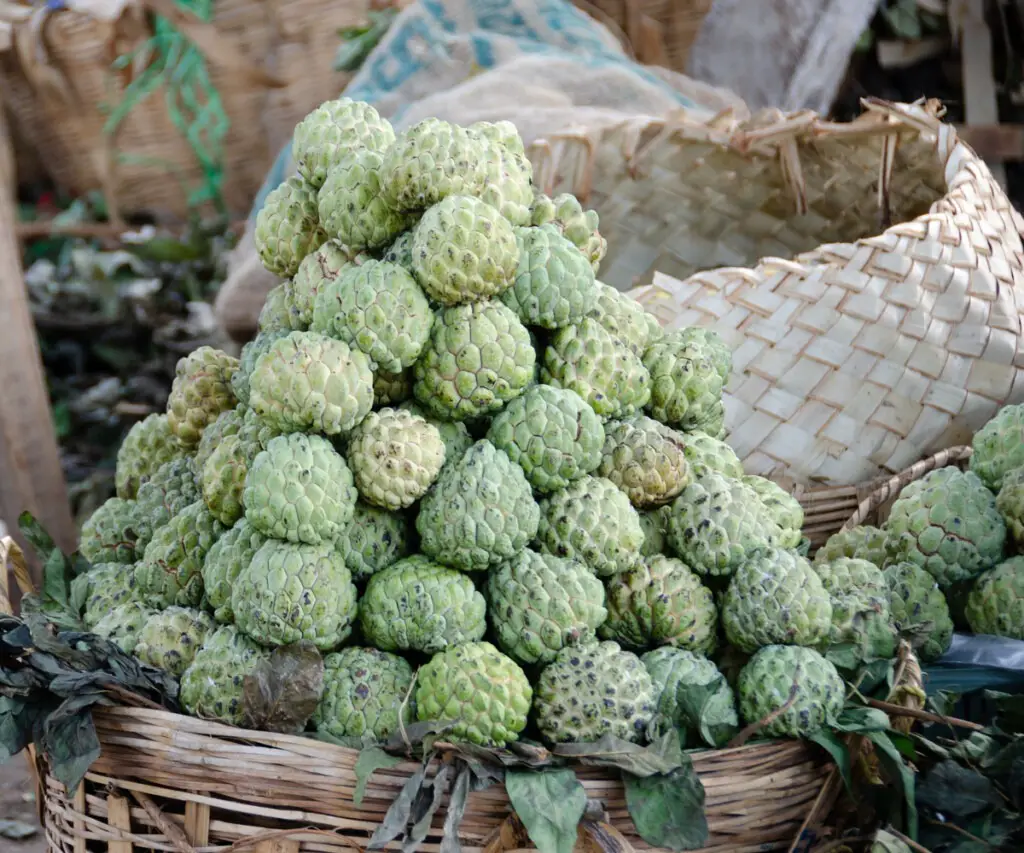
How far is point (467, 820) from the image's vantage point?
105 centimetres

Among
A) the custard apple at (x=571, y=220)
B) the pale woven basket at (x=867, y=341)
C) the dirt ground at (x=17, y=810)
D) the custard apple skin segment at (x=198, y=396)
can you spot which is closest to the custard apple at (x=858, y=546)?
the pale woven basket at (x=867, y=341)

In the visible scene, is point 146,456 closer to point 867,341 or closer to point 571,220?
point 571,220

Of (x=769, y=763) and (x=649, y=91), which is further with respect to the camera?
(x=649, y=91)

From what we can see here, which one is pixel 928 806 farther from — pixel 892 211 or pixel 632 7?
pixel 632 7

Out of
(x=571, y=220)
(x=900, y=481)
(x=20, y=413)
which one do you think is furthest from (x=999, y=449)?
(x=20, y=413)

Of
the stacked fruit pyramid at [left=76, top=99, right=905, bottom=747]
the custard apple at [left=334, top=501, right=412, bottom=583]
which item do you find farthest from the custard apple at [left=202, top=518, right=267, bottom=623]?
the custard apple at [left=334, top=501, right=412, bottom=583]

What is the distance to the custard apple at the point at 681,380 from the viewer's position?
1.38 m

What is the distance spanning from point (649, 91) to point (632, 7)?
1401mm

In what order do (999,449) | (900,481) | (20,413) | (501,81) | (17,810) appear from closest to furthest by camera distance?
1. (999,449)
2. (900,481)
3. (17,810)
4. (20,413)
5. (501,81)

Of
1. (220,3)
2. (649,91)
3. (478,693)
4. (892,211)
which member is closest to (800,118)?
(892,211)

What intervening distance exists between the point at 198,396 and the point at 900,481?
114 centimetres

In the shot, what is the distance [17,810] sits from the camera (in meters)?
2.43

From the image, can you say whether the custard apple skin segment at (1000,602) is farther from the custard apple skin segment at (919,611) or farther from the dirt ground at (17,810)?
the dirt ground at (17,810)

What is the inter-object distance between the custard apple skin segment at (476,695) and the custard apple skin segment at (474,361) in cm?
29
